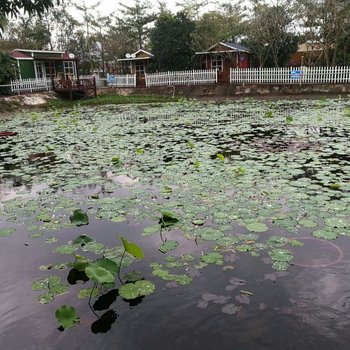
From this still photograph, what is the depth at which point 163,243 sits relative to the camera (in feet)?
11.5

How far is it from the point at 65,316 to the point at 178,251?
1246 mm

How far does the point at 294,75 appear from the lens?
1934 centimetres

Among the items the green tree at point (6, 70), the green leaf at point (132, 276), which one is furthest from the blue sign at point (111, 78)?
the green leaf at point (132, 276)

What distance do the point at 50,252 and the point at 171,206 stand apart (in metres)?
1.51

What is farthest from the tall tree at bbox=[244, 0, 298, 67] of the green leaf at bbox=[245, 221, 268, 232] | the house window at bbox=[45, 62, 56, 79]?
the green leaf at bbox=[245, 221, 268, 232]

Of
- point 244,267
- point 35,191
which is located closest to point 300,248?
point 244,267

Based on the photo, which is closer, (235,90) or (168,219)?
(168,219)

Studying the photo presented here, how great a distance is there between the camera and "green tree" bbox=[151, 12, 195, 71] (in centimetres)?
2408

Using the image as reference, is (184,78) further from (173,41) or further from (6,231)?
(6,231)

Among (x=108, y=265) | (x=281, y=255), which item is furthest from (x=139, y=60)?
(x=108, y=265)

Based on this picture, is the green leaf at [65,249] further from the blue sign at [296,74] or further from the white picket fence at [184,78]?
the white picket fence at [184,78]

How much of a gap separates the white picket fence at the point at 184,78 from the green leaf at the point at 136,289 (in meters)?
20.6

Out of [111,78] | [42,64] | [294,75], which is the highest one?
[42,64]

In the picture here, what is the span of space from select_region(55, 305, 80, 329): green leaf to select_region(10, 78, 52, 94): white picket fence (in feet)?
65.4
